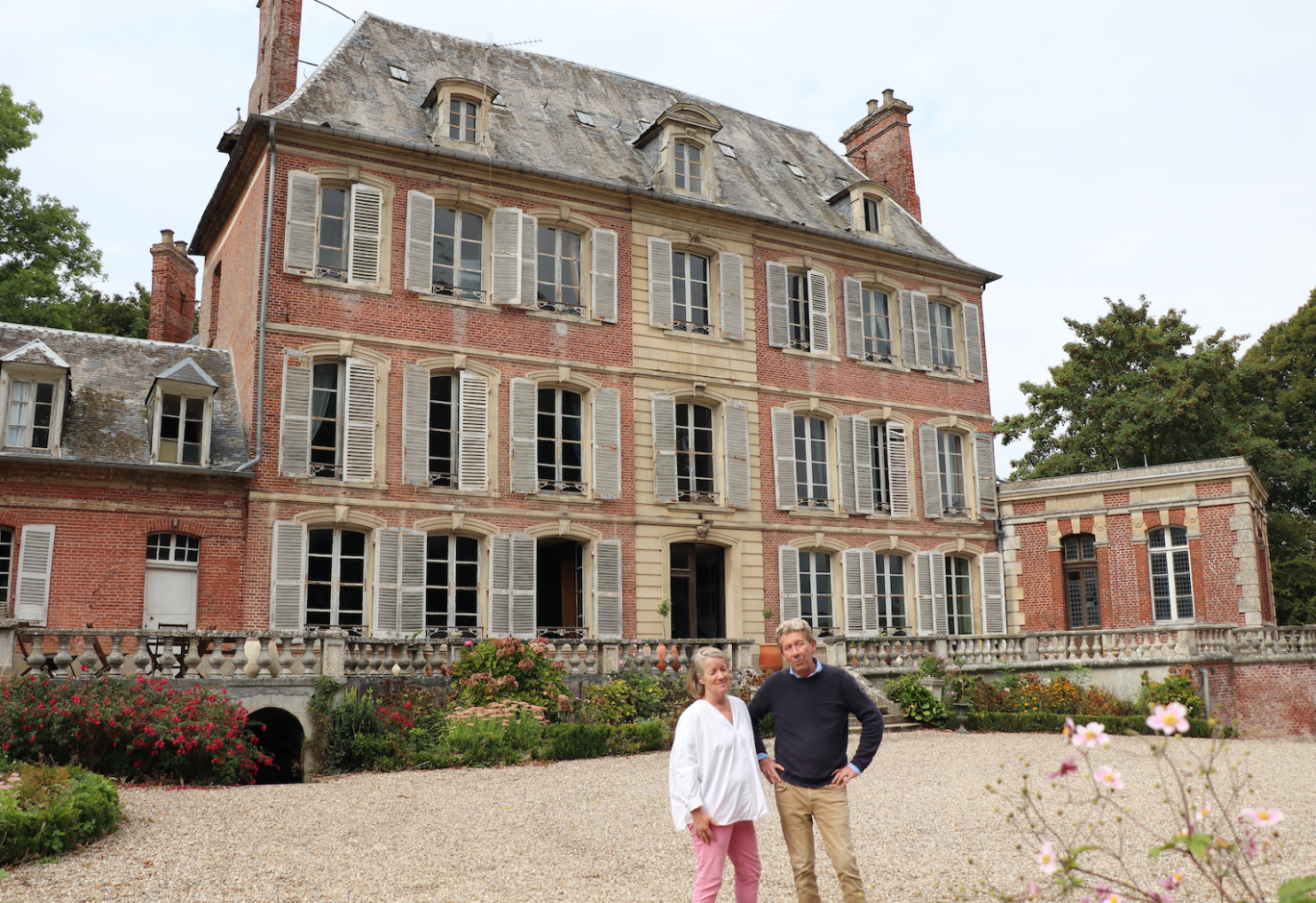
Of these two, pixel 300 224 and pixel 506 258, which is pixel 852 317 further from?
pixel 300 224

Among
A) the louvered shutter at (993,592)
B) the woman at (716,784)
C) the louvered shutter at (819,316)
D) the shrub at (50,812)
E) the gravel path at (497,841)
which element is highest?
the louvered shutter at (819,316)

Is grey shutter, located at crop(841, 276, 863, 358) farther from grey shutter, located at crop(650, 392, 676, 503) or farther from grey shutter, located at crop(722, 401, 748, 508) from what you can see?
grey shutter, located at crop(650, 392, 676, 503)

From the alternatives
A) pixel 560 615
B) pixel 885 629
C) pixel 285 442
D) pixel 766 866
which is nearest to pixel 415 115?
pixel 285 442

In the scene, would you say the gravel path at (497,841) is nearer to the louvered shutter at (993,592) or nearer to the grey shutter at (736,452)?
the grey shutter at (736,452)

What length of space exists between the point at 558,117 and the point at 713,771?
56.6 ft

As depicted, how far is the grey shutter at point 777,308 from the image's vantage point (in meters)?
20.0

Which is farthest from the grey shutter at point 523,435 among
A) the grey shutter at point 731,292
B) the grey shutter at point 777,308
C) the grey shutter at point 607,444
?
the grey shutter at point 777,308

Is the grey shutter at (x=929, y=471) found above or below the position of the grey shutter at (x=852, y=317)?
below

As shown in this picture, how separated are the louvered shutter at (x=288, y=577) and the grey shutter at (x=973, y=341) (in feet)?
46.0

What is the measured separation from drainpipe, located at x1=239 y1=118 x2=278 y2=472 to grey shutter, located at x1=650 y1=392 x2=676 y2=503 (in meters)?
6.32

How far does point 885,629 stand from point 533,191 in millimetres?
10135

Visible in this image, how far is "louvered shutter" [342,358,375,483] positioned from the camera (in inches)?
618

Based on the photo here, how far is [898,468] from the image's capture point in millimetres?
20922

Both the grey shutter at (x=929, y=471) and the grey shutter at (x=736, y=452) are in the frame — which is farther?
the grey shutter at (x=929, y=471)
